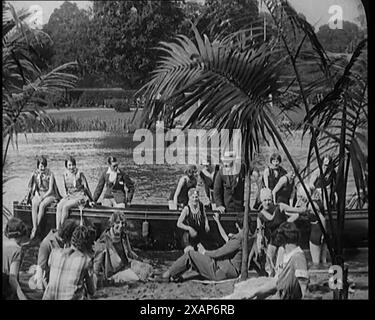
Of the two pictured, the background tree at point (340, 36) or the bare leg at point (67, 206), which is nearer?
the background tree at point (340, 36)

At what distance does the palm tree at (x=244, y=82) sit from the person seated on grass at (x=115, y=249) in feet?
2.88

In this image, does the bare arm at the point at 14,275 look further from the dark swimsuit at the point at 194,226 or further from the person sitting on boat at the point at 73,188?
the dark swimsuit at the point at 194,226

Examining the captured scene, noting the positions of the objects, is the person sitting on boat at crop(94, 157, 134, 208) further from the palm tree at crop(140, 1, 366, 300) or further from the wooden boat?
the palm tree at crop(140, 1, 366, 300)

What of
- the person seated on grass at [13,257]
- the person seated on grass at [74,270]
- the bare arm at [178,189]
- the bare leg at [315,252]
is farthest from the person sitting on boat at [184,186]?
the person seated on grass at [13,257]

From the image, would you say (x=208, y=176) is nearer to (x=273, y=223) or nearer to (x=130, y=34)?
(x=273, y=223)

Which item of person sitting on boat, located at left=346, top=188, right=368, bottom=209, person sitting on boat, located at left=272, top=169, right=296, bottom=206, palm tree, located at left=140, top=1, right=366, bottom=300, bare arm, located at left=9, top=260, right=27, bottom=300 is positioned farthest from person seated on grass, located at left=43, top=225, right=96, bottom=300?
person sitting on boat, located at left=346, top=188, right=368, bottom=209

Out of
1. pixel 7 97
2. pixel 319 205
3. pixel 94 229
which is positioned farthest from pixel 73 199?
pixel 319 205

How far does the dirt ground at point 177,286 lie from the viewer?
6594 mm

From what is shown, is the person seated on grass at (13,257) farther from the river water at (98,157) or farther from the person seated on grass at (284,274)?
the person seated on grass at (284,274)

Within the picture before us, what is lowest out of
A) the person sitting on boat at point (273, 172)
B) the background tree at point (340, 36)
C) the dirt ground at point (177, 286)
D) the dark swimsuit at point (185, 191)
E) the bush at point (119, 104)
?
the dirt ground at point (177, 286)

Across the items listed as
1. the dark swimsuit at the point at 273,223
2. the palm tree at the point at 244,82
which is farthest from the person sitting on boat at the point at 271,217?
the palm tree at the point at 244,82

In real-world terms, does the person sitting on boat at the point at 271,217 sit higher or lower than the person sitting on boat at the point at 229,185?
lower

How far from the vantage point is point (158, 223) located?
6.57 meters
